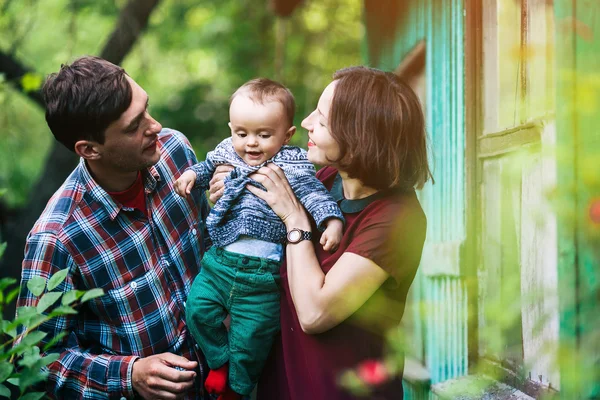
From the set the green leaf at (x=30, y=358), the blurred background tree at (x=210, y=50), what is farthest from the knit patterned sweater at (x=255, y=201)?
the blurred background tree at (x=210, y=50)

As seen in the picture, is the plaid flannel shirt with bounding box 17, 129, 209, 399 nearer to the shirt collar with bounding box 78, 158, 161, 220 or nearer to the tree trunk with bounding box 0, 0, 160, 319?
the shirt collar with bounding box 78, 158, 161, 220

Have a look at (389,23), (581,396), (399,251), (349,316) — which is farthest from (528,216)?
(389,23)

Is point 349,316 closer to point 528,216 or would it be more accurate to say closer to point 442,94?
point 528,216

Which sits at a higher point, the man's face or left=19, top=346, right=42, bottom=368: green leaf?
the man's face

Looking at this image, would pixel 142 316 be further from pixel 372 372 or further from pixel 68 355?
pixel 372 372

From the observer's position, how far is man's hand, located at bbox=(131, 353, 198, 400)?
243 cm

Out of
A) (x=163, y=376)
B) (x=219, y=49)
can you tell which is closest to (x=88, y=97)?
(x=163, y=376)

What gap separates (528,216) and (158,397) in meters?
1.45

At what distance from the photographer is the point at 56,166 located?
5676 millimetres

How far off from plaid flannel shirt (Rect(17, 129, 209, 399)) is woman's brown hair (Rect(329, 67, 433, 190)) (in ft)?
2.91

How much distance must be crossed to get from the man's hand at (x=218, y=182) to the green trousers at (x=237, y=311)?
0.18 m

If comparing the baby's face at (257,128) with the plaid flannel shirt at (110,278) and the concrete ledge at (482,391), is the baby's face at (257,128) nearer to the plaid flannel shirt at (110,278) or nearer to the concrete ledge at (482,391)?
→ the plaid flannel shirt at (110,278)

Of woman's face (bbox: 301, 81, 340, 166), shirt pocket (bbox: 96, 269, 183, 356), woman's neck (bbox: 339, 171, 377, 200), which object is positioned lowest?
shirt pocket (bbox: 96, 269, 183, 356)

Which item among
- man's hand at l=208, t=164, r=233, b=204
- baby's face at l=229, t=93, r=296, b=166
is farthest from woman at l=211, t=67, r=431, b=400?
man's hand at l=208, t=164, r=233, b=204
